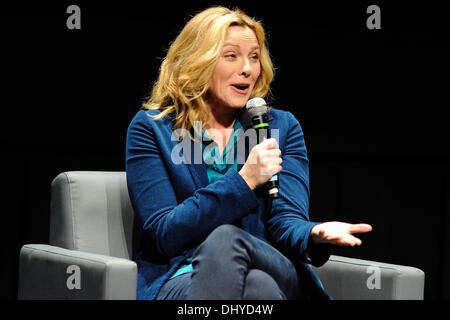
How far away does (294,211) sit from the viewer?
178 centimetres

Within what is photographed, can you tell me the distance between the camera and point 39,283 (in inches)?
70.6

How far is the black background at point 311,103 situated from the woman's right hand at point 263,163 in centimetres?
119

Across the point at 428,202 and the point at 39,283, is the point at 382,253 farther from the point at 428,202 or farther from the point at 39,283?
the point at 39,283

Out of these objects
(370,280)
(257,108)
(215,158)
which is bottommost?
(370,280)

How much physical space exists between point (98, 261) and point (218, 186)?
343 millimetres

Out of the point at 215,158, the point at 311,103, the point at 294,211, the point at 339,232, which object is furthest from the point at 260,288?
the point at 311,103

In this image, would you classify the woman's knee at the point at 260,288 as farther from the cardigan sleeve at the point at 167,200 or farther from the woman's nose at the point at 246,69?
the woman's nose at the point at 246,69

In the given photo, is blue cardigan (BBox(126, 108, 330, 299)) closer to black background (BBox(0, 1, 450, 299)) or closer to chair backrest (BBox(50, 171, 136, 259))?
chair backrest (BBox(50, 171, 136, 259))

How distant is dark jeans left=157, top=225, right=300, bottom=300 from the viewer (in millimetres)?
1418

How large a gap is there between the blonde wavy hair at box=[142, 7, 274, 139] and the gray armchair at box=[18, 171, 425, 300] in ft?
0.97

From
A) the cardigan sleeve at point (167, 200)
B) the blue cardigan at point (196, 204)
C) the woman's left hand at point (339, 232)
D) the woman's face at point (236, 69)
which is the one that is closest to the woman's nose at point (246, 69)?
the woman's face at point (236, 69)

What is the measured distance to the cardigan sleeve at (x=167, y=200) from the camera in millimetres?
1640

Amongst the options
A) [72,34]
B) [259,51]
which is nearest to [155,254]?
[259,51]

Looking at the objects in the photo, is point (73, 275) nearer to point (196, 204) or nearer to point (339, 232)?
point (196, 204)
